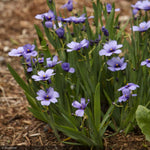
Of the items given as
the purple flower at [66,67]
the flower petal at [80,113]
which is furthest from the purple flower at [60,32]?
the flower petal at [80,113]

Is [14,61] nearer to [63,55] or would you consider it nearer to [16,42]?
[16,42]

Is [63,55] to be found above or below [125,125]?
above

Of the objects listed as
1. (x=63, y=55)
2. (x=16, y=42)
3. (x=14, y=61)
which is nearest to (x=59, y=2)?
(x=16, y=42)

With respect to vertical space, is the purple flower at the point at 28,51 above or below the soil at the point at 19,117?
above

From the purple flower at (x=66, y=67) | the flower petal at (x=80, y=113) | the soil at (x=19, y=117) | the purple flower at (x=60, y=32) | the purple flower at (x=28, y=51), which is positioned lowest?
the soil at (x=19, y=117)

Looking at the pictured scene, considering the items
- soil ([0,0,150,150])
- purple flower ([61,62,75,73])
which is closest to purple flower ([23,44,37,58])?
purple flower ([61,62,75,73])

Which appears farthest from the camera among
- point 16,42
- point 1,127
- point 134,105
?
point 16,42

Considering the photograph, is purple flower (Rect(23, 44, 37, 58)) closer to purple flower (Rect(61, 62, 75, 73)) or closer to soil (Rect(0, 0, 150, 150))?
purple flower (Rect(61, 62, 75, 73))

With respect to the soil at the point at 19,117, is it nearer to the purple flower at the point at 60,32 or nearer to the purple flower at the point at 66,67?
the purple flower at the point at 60,32

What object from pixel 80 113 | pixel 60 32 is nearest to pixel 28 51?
pixel 60 32

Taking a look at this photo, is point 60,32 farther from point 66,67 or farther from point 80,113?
point 80,113

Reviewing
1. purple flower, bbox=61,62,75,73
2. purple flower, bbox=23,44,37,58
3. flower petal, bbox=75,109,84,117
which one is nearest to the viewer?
flower petal, bbox=75,109,84,117
